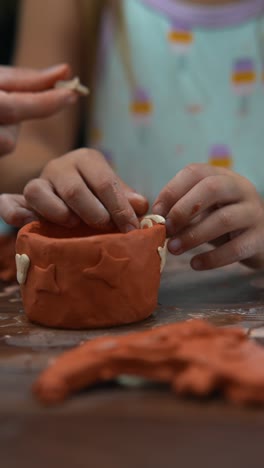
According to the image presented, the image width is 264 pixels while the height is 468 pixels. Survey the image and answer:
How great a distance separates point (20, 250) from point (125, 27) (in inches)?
36.7

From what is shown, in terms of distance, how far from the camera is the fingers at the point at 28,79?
111 cm

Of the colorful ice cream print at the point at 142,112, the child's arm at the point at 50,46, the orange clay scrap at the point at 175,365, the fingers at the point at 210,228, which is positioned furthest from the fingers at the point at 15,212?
the colorful ice cream print at the point at 142,112

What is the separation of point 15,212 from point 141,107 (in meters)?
0.77

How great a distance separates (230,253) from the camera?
949mm

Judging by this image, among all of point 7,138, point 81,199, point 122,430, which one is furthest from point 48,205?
point 122,430

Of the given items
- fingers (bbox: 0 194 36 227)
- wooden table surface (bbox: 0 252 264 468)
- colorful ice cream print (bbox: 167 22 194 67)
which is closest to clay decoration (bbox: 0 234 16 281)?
fingers (bbox: 0 194 36 227)

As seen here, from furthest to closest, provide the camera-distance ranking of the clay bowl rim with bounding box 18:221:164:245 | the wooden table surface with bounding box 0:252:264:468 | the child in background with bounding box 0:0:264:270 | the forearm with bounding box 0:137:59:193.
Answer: the child in background with bounding box 0:0:264:270 < the forearm with bounding box 0:137:59:193 < the clay bowl rim with bounding box 18:221:164:245 < the wooden table surface with bounding box 0:252:264:468

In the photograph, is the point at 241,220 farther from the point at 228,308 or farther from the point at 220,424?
the point at 220,424

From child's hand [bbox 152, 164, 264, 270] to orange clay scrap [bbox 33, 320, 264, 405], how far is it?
0.89ft

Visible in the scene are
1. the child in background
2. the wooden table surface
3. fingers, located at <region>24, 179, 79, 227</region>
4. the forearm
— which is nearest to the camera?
the wooden table surface

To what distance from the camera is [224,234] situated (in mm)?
994

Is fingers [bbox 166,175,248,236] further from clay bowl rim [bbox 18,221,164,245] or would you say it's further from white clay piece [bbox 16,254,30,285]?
white clay piece [bbox 16,254,30,285]

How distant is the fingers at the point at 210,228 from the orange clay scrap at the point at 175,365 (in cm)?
27

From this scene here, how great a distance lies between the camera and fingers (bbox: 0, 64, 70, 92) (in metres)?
1.11
